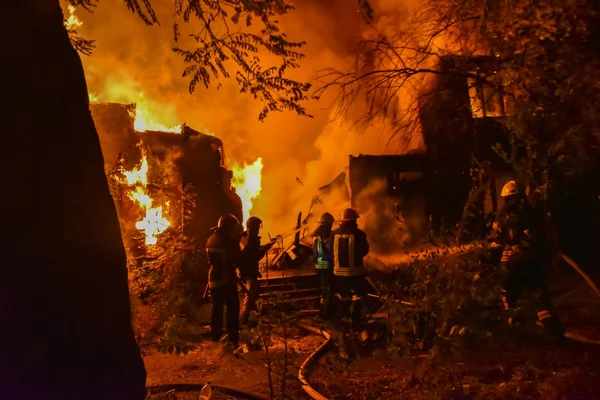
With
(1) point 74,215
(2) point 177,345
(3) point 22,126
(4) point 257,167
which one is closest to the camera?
(3) point 22,126

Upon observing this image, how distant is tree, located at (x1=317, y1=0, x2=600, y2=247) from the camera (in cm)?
588

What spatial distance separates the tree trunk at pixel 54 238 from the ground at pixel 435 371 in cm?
240

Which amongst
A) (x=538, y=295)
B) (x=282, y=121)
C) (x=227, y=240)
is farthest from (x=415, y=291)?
(x=282, y=121)

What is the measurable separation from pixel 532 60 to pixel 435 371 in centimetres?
419

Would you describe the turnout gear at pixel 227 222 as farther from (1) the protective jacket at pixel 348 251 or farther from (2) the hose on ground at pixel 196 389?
(2) the hose on ground at pixel 196 389

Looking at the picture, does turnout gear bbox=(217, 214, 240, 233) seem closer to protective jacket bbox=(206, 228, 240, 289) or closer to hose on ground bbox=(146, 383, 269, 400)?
protective jacket bbox=(206, 228, 240, 289)

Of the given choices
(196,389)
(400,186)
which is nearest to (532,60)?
(196,389)

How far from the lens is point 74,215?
304cm

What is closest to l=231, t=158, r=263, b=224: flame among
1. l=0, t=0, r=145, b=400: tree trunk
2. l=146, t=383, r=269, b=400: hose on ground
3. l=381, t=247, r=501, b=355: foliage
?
l=146, t=383, r=269, b=400: hose on ground

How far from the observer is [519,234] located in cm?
655

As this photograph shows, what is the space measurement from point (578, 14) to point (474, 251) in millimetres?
3308

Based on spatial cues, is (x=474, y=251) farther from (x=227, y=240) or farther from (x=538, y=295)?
(x=227, y=240)

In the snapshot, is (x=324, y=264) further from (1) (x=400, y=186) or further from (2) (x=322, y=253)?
(1) (x=400, y=186)

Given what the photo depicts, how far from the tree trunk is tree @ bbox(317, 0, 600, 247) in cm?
426
